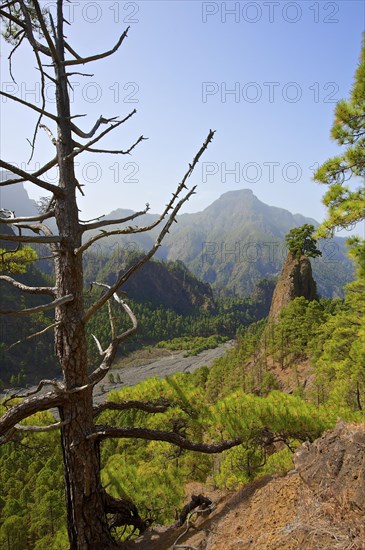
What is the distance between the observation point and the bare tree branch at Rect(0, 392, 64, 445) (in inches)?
123

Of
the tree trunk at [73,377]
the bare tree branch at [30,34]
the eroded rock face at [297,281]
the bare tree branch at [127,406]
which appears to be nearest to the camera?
the bare tree branch at [30,34]

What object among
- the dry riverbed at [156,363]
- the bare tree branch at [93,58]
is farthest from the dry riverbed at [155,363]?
the bare tree branch at [93,58]

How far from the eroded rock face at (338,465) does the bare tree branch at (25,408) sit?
9.19ft

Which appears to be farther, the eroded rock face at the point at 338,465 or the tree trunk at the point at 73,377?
the tree trunk at the point at 73,377

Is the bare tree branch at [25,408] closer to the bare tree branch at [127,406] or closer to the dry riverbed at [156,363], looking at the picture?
the bare tree branch at [127,406]

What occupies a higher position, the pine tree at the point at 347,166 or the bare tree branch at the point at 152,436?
the pine tree at the point at 347,166

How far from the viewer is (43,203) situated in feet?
13.4

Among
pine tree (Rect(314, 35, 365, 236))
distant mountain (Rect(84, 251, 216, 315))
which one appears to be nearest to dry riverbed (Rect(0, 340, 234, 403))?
distant mountain (Rect(84, 251, 216, 315))

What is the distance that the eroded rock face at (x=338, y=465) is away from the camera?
3.29 meters

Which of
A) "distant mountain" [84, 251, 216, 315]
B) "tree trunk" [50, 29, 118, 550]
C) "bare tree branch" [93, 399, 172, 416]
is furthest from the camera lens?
"distant mountain" [84, 251, 216, 315]

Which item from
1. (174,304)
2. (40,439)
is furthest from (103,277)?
(40,439)

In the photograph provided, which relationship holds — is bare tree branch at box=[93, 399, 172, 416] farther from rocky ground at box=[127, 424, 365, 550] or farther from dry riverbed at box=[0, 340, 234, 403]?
dry riverbed at box=[0, 340, 234, 403]

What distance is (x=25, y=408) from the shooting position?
328 cm

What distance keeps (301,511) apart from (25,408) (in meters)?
2.83
